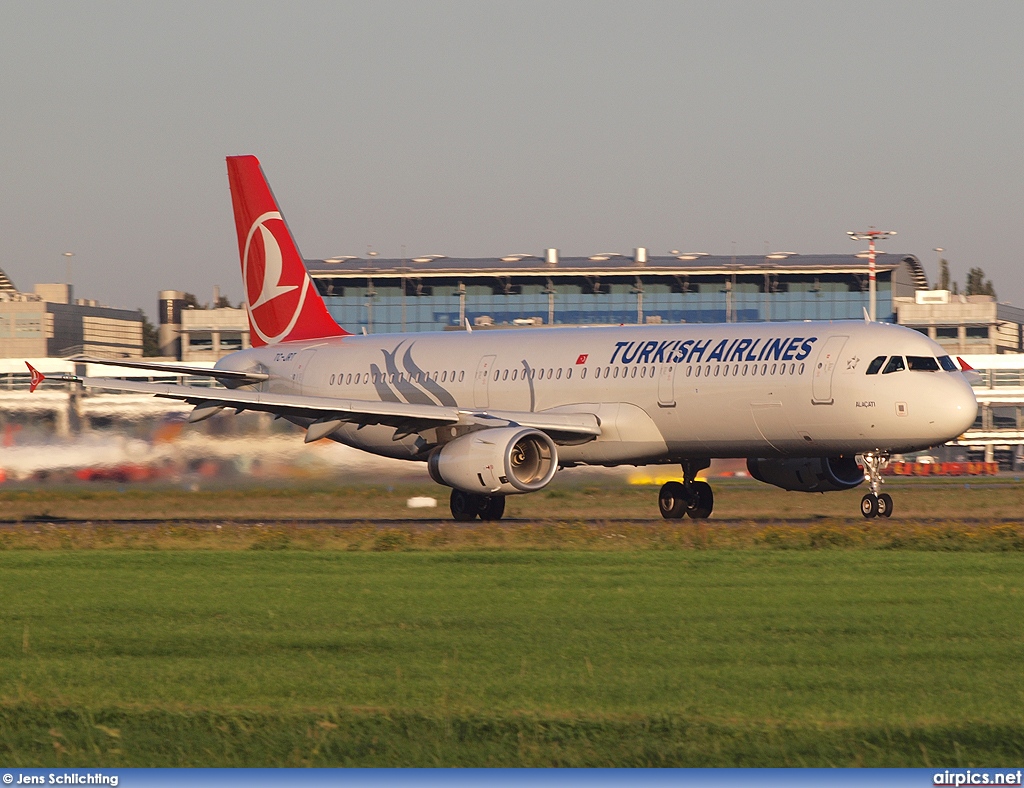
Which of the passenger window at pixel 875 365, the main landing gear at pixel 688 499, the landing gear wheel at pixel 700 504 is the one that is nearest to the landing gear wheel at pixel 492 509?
the main landing gear at pixel 688 499

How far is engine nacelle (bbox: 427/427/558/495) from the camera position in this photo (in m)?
27.6

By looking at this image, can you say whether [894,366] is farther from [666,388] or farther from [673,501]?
[673,501]

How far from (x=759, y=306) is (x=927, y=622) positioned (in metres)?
86.4

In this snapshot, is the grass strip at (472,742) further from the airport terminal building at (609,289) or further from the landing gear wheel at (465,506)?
the airport terminal building at (609,289)

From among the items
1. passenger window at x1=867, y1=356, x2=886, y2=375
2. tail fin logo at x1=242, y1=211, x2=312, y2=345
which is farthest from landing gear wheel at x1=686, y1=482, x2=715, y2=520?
tail fin logo at x1=242, y1=211, x2=312, y2=345

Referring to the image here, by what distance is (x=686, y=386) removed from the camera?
28.6 meters

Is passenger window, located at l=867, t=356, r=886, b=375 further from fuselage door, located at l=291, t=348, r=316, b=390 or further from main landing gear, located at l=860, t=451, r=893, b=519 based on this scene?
fuselage door, located at l=291, t=348, r=316, b=390

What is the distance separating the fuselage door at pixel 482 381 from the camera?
1272 inches

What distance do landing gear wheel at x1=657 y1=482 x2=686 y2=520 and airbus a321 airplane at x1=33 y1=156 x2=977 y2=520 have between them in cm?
3

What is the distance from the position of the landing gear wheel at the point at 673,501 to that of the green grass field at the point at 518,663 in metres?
11.8

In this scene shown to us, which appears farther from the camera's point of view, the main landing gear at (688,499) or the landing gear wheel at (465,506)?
the main landing gear at (688,499)

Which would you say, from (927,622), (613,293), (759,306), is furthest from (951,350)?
(927,622)

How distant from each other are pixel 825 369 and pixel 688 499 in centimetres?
499

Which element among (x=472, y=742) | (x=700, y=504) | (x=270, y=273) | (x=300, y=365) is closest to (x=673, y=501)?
(x=700, y=504)
